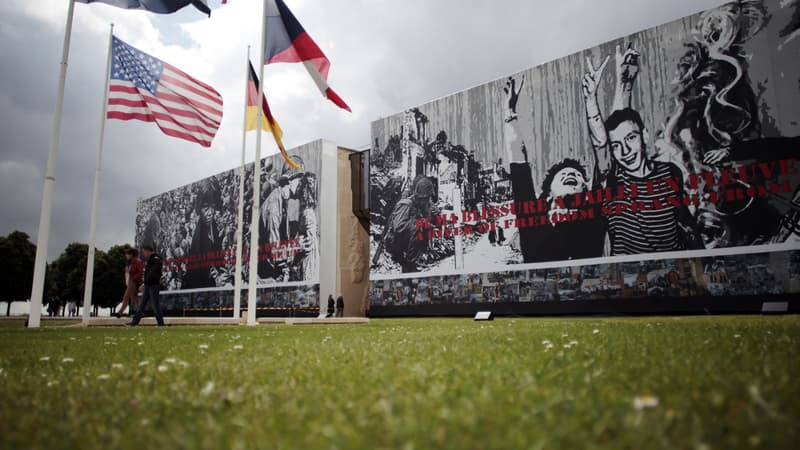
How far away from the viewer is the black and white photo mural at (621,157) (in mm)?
20938

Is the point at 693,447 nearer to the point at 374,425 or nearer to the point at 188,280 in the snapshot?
the point at 374,425

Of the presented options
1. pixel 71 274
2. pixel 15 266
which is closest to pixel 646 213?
pixel 15 266

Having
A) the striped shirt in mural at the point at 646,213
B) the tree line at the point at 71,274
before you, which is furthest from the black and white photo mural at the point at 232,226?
the striped shirt in mural at the point at 646,213

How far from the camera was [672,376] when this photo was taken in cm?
287

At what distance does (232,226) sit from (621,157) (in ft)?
114

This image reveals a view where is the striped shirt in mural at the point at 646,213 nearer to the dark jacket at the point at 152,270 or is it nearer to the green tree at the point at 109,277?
the dark jacket at the point at 152,270

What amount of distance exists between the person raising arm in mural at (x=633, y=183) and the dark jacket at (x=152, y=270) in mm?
19985

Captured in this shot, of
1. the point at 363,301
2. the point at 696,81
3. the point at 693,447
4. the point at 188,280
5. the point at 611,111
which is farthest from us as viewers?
the point at 188,280

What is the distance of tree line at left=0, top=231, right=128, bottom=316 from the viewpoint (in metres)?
50.3

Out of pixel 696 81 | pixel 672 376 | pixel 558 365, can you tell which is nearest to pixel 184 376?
pixel 558 365

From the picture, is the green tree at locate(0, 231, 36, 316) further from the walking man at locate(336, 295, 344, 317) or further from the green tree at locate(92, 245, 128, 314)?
the walking man at locate(336, 295, 344, 317)

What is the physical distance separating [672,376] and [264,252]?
136ft

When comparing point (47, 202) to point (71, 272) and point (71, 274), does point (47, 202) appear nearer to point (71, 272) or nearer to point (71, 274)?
point (71, 274)

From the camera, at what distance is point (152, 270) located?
13312 mm
